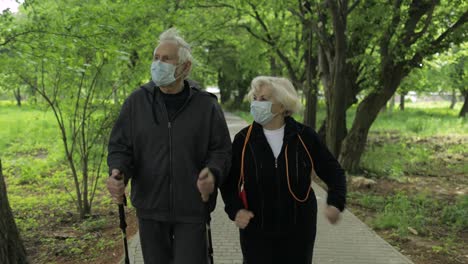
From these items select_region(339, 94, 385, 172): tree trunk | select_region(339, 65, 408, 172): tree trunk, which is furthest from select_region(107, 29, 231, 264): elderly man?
select_region(339, 94, 385, 172): tree trunk

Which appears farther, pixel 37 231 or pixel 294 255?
pixel 37 231

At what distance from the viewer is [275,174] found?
2744mm

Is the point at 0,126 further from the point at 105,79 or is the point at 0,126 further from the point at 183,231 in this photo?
the point at 183,231

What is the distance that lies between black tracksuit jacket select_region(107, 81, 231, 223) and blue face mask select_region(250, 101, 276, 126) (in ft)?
0.87

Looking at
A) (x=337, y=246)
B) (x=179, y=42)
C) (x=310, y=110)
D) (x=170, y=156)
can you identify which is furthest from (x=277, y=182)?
(x=310, y=110)

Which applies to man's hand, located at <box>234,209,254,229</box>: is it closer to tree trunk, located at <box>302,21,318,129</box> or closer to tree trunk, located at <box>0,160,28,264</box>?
tree trunk, located at <box>0,160,28,264</box>

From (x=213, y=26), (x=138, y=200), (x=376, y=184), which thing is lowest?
(x=376, y=184)

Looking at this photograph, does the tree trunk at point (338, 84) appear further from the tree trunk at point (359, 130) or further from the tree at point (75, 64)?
the tree at point (75, 64)

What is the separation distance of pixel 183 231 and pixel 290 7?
10.2 m

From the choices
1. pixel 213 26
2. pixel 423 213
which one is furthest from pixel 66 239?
pixel 213 26

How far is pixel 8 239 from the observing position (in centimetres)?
414

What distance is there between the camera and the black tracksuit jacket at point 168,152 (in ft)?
8.52

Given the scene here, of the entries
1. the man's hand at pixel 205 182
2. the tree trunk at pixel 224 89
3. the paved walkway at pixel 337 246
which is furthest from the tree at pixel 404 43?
the tree trunk at pixel 224 89

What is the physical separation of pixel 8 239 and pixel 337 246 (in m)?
3.84
